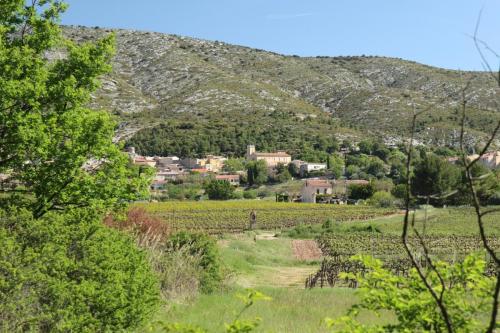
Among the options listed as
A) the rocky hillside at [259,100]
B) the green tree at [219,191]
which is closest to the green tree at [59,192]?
the green tree at [219,191]

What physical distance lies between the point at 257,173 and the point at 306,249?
82000 millimetres

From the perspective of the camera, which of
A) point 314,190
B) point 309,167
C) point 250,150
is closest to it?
point 314,190

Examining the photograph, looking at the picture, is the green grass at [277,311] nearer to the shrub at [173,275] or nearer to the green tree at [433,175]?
the shrub at [173,275]

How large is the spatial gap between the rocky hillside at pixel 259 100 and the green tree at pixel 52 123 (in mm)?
125484

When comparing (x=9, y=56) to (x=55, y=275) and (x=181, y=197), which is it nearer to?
(x=55, y=275)

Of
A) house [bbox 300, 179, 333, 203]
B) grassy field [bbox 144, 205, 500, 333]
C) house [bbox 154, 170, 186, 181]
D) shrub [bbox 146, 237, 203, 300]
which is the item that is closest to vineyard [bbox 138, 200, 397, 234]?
grassy field [bbox 144, 205, 500, 333]

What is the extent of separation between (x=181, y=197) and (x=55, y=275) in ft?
300

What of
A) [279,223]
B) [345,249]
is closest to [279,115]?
[279,223]

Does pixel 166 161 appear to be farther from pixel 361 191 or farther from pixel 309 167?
pixel 361 191

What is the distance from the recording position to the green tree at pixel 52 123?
1145 cm

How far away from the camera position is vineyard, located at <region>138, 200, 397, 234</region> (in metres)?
57.4

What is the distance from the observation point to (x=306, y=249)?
39.7m

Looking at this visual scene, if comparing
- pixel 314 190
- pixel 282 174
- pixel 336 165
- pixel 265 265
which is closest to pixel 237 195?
pixel 314 190

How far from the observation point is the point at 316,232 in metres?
50.2
